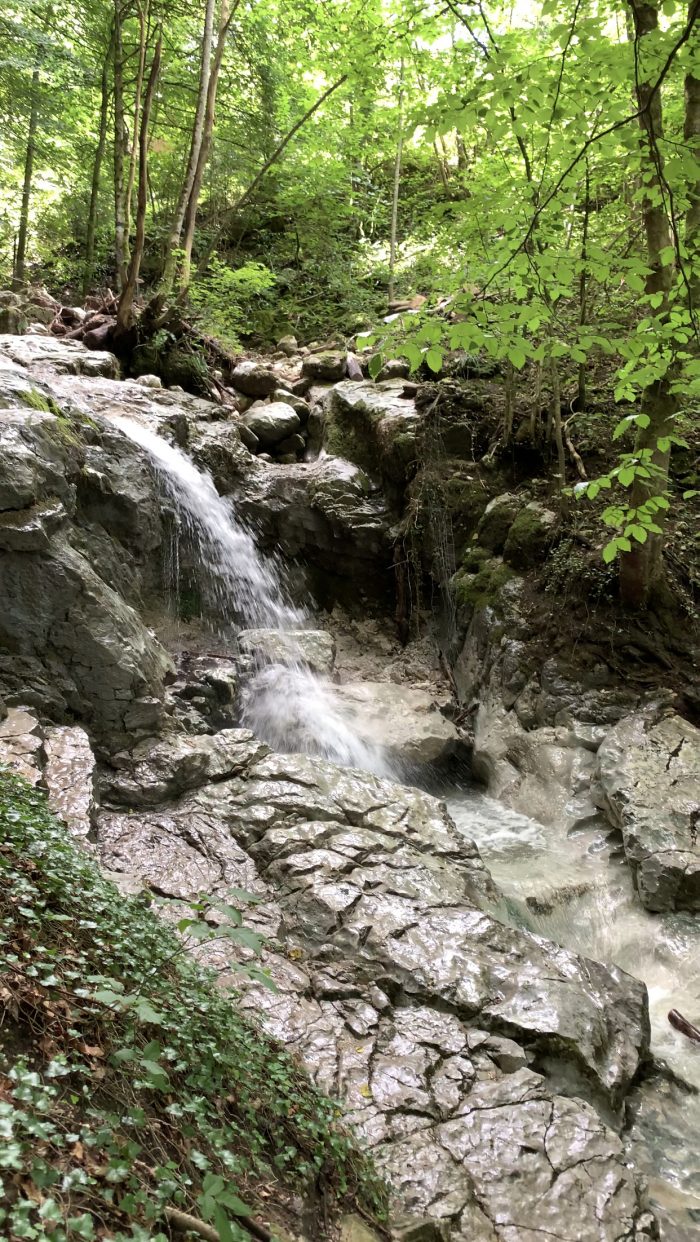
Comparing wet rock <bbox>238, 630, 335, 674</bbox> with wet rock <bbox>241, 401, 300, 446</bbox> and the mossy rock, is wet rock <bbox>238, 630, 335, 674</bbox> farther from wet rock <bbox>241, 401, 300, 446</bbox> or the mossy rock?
wet rock <bbox>241, 401, 300, 446</bbox>

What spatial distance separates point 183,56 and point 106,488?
10.5 meters

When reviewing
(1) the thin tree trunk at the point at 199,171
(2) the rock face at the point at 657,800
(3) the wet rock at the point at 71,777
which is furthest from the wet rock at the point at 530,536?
(1) the thin tree trunk at the point at 199,171

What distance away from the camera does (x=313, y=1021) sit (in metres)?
3.32

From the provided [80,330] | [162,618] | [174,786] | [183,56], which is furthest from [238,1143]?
[183,56]

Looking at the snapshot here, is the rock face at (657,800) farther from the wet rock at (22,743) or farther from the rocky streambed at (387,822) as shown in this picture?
the wet rock at (22,743)

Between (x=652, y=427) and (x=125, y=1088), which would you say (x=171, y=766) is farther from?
(x=652, y=427)

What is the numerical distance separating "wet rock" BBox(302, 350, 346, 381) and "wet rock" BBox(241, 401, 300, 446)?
1475 millimetres

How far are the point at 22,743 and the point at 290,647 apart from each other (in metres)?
3.52

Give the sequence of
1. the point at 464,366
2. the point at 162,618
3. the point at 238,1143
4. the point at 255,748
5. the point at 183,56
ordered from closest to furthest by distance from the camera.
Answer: the point at 238,1143, the point at 255,748, the point at 162,618, the point at 464,366, the point at 183,56

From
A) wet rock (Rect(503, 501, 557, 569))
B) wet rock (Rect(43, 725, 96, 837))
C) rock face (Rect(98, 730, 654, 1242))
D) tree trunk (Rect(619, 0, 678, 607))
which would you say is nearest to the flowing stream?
rock face (Rect(98, 730, 654, 1242))

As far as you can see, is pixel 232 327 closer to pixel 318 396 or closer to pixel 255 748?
pixel 318 396

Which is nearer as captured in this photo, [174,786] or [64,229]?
[174,786]

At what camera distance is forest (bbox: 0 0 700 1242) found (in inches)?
94.0

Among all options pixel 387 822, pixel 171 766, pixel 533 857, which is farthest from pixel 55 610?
pixel 533 857
